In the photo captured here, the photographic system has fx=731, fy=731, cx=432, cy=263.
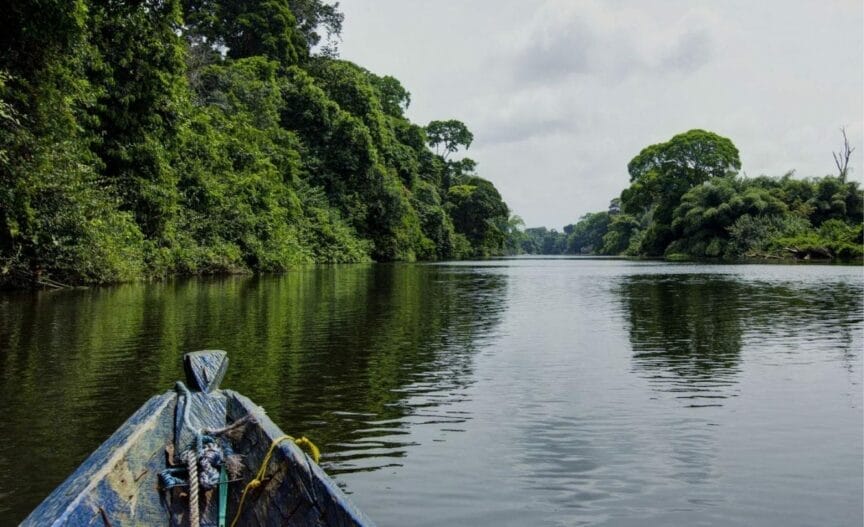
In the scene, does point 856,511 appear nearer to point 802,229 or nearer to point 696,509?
point 696,509

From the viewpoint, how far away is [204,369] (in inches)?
190

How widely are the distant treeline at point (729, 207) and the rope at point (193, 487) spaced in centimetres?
6335

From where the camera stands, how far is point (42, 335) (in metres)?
12.8

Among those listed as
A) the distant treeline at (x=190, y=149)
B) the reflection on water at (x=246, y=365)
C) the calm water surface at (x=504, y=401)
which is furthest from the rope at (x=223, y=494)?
the distant treeline at (x=190, y=149)

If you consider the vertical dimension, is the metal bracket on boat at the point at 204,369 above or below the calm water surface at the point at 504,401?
above

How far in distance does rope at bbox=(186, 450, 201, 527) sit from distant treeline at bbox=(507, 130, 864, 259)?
208 ft

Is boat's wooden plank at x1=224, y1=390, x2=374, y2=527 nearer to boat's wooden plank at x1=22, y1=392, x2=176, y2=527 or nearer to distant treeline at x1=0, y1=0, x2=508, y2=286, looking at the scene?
boat's wooden plank at x1=22, y1=392, x2=176, y2=527

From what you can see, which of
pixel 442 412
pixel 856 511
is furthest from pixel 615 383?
pixel 856 511

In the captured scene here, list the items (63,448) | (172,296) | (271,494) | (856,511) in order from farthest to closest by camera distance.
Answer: (172,296) < (63,448) < (856,511) < (271,494)

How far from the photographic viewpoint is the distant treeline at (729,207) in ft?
210

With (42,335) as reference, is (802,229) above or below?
above

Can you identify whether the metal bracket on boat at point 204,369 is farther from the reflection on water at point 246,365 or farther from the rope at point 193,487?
the reflection on water at point 246,365

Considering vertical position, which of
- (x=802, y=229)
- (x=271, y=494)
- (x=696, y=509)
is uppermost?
(x=802, y=229)

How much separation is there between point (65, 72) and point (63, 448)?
15.7 metres
